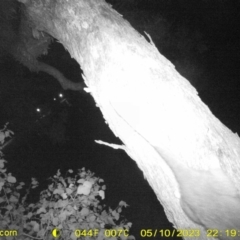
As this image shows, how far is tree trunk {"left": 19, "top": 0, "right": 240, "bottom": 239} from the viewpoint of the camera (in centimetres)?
127

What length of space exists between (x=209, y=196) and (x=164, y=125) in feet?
1.35

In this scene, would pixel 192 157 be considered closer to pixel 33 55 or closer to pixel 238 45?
pixel 33 55

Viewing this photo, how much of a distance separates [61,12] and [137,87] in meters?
0.96

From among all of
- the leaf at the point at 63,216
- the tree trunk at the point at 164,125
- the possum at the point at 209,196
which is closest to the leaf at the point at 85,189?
the leaf at the point at 63,216

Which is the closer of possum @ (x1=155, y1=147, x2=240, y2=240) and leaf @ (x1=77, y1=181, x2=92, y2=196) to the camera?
possum @ (x1=155, y1=147, x2=240, y2=240)

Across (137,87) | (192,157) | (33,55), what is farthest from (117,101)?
(33,55)

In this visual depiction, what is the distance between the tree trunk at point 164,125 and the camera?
4.16 ft

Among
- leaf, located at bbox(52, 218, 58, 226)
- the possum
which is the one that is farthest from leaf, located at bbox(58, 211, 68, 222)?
the possum

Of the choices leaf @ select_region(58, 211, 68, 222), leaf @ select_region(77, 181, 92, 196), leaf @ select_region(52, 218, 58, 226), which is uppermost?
leaf @ select_region(77, 181, 92, 196)

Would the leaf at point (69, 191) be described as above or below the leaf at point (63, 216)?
above

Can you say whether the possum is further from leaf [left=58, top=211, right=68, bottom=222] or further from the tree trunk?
leaf [left=58, top=211, right=68, bottom=222]

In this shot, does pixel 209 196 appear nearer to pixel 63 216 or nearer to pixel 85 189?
pixel 85 189

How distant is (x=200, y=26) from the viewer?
7.80m

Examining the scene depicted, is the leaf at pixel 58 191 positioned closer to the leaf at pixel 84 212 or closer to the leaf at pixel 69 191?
the leaf at pixel 69 191
